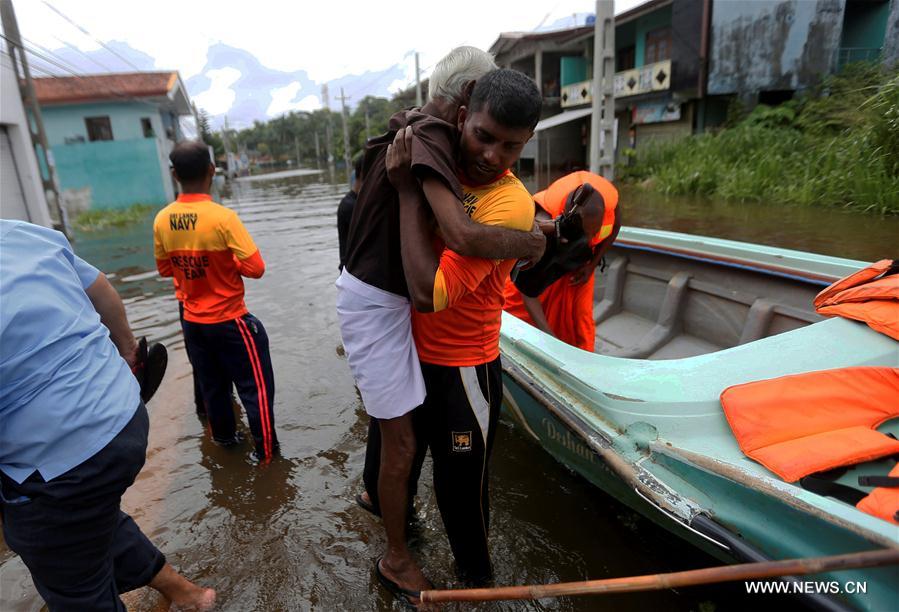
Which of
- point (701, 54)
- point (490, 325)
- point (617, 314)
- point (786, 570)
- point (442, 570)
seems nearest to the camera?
point (786, 570)

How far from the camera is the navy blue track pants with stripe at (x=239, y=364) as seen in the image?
2883mm

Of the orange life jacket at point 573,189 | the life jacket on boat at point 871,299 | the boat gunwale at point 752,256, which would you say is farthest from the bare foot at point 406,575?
the boat gunwale at point 752,256

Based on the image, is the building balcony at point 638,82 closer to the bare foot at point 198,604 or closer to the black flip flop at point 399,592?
the black flip flop at point 399,592

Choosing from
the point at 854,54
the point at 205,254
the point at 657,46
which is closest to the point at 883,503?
the point at 205,254

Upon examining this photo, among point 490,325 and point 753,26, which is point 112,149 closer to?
point 753,26

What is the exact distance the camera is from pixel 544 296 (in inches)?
120

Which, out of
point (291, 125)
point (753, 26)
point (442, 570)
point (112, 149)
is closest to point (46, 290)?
point (442, 570)

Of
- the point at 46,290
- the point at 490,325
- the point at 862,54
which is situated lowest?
the point at 490,325

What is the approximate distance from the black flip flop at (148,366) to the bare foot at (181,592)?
66 cm

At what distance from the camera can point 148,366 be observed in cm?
205

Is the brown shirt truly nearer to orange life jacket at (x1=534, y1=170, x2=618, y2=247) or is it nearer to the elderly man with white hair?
the elderly man with white hair

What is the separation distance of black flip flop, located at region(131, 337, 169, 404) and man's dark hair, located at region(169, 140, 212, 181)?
3.34ft

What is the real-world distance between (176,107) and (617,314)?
1114 inches

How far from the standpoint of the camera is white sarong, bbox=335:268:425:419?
1.63 metres
